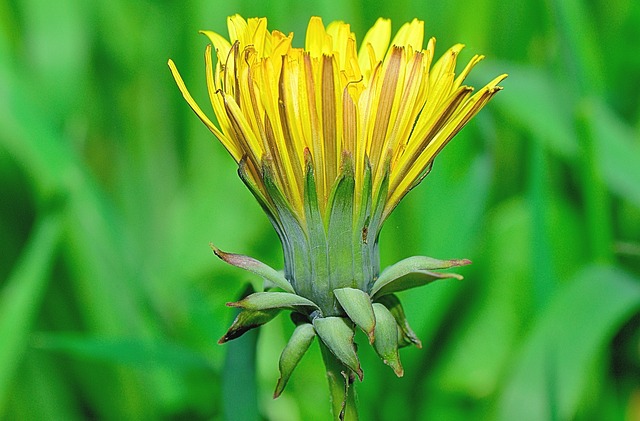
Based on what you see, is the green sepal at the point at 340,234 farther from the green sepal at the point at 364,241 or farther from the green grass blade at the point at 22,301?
the green grass blade at the point at 22,301

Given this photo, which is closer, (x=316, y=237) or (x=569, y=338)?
(x=316, y=237)

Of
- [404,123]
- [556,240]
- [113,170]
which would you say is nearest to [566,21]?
[556,240]

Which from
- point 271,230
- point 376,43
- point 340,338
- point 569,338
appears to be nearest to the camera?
point 340,338

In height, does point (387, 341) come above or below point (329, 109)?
below

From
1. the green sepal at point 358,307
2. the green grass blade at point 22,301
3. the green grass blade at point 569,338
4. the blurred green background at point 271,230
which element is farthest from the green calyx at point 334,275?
the green grass blade at point 22,301

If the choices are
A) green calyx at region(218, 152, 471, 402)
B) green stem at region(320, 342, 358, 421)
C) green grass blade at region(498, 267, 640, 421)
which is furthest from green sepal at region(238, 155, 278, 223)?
green grass blade at region(498, 267, 640, 421)

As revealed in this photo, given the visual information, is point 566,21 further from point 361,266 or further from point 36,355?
point 36,355

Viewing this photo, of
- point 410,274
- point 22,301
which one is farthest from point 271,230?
point 410,274

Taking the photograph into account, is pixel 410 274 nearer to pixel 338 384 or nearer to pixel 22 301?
pixel 338 384
